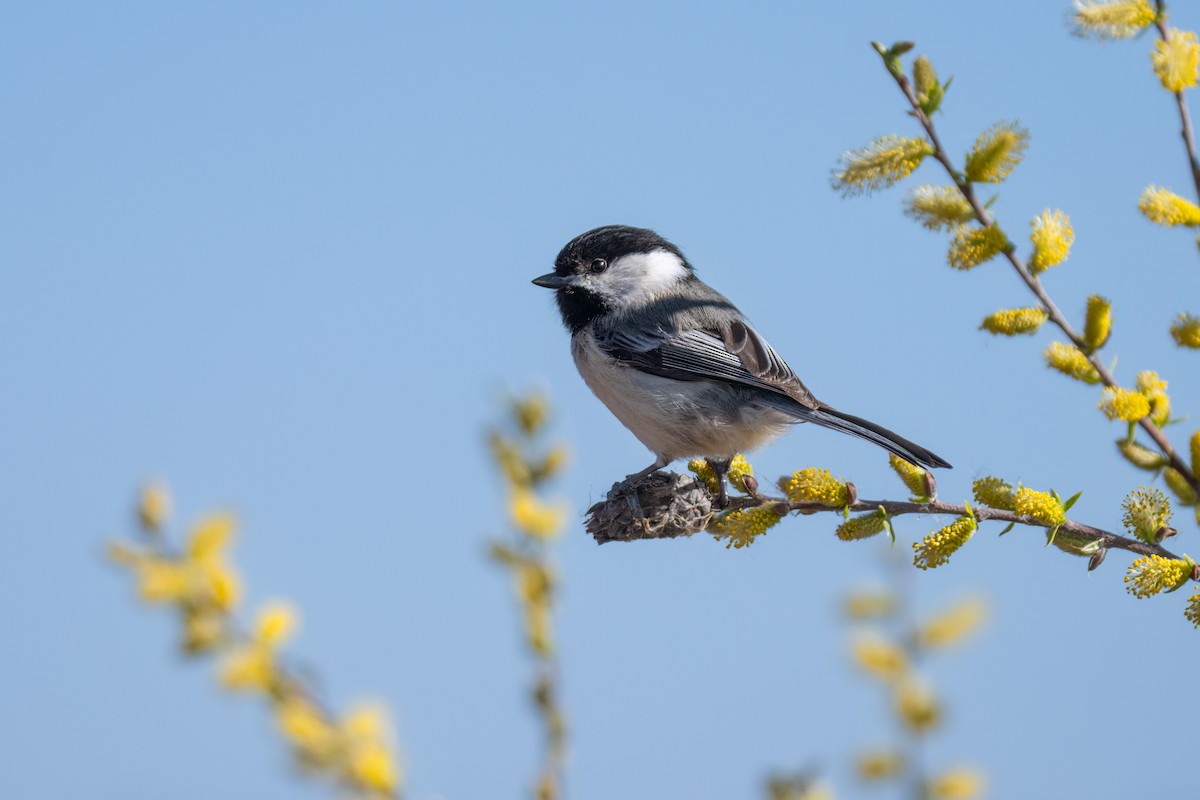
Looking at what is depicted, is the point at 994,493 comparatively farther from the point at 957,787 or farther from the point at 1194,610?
the point at 957,787

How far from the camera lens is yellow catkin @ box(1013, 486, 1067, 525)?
194cm

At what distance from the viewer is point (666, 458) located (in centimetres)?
409

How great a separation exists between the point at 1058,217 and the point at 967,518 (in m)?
0.53

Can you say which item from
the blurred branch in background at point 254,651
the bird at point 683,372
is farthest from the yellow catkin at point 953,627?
the bird at point 683,372

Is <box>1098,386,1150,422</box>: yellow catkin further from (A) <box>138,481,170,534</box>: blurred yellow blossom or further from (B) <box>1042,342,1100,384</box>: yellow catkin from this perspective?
(A) <box>138,481,170,534</box>: blurred yellow blossom

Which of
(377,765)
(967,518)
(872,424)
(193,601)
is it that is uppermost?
(872,424)

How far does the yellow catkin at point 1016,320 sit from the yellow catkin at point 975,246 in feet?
0.29

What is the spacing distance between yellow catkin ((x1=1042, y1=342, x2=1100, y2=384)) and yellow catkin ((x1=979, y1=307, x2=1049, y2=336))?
6 cm

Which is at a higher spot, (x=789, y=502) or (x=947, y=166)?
(x=947, y=166)

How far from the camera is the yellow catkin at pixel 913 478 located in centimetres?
213

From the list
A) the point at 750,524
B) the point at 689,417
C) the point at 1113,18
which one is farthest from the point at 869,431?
the point at 1113,18

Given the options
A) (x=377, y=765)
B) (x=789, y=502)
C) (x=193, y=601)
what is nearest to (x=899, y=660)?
(x=377, y=765)

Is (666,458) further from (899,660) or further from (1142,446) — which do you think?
(899,660)

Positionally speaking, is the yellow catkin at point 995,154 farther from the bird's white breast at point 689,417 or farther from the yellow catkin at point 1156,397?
the bird's white breast at point 689,417
